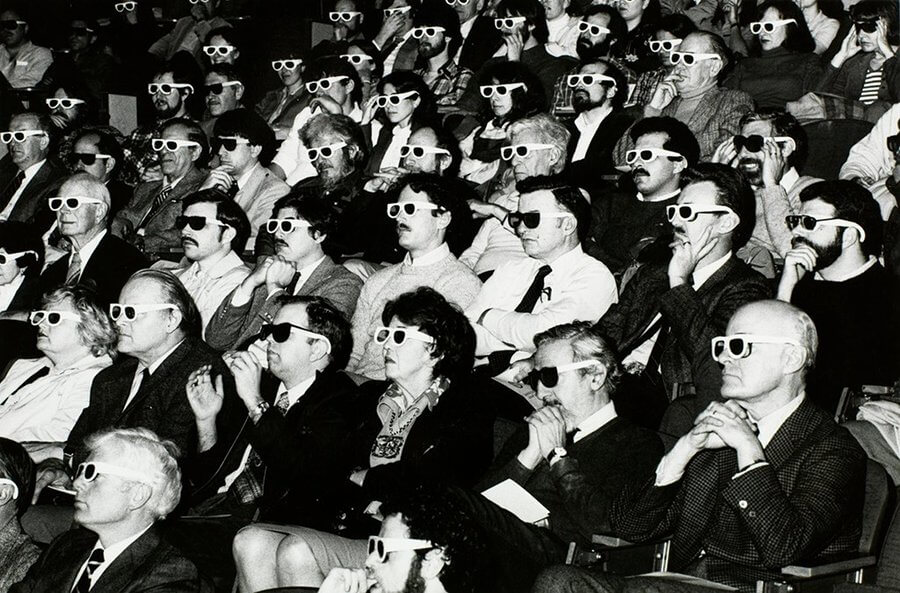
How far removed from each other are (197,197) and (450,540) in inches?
138

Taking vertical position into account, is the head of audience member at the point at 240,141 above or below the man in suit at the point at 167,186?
above

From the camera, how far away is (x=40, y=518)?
4434 mm

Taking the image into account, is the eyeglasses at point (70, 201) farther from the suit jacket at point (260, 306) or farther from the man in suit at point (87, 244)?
the suit jacket at point (260, 306)

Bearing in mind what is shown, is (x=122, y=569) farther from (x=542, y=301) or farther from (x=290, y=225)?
(x=290, y=225)

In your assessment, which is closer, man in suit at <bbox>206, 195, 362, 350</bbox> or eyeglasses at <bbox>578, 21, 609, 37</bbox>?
man in suit at <bbox>206, 195, 362, 350</bbox>

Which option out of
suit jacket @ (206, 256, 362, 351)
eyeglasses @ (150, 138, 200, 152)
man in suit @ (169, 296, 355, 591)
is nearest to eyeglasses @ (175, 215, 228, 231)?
suit jacket @ (206, 256, 362, 351)

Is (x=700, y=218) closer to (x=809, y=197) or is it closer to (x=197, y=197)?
(x=809, y=197)

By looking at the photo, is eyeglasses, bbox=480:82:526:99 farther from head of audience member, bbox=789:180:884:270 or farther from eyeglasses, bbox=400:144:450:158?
head of audience member, bbox=789:180:884:270

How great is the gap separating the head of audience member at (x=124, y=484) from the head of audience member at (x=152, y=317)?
1.04 m

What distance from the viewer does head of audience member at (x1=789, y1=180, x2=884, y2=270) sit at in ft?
15.6

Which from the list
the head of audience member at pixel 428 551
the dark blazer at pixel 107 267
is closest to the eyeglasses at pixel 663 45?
the dark blazer at pixel 107 267

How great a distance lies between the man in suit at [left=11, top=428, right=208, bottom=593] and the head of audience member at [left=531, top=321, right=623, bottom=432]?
1.22m

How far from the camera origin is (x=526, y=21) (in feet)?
27.3

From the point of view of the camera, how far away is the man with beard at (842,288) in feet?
14.8
